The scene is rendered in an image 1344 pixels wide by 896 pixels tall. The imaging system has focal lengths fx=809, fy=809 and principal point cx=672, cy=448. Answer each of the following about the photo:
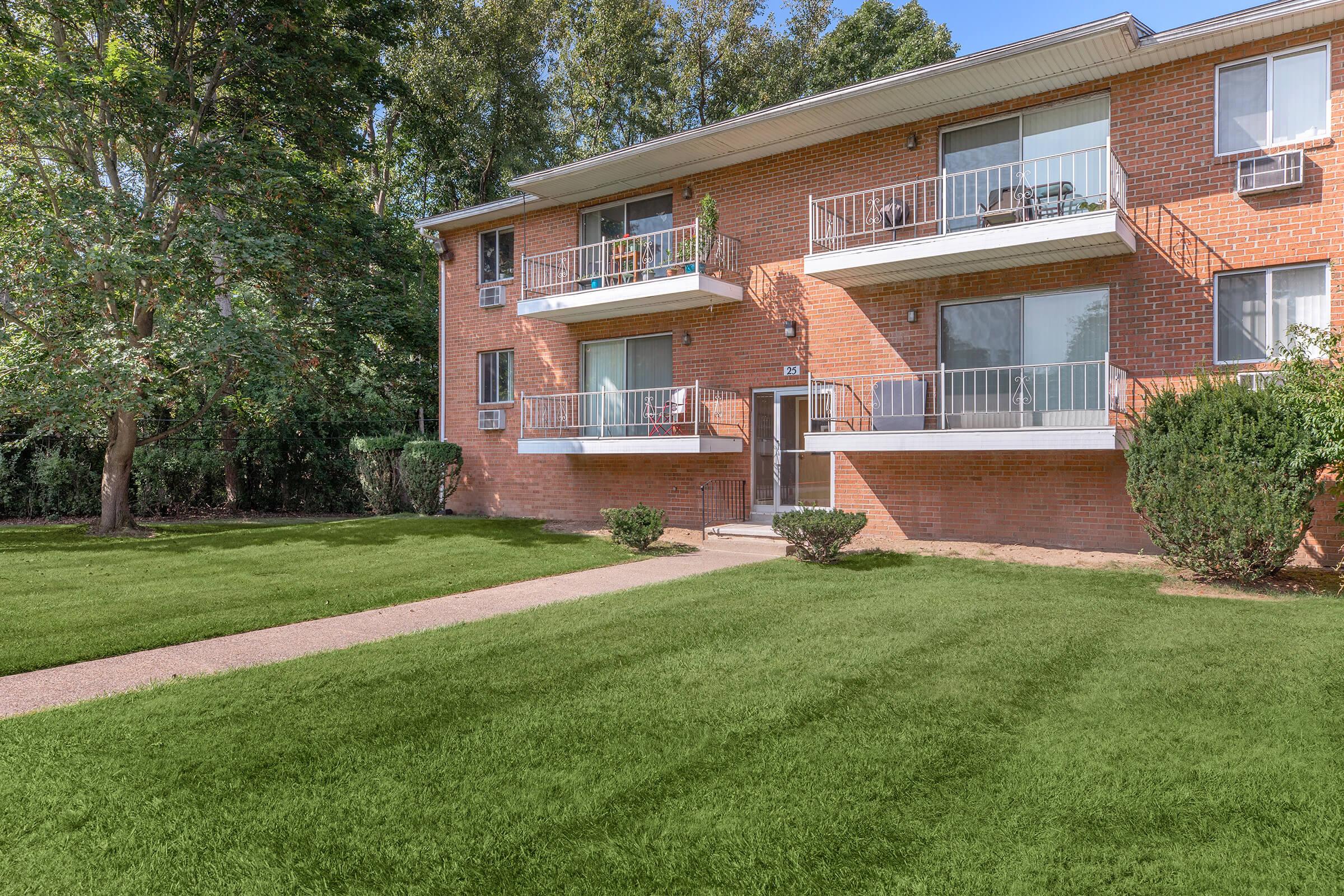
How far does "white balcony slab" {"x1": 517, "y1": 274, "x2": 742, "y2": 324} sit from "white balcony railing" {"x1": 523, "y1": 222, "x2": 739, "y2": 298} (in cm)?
27

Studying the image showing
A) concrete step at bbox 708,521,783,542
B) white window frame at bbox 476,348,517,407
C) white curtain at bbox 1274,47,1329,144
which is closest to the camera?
white curtain at bbox 1274,47,1329,144

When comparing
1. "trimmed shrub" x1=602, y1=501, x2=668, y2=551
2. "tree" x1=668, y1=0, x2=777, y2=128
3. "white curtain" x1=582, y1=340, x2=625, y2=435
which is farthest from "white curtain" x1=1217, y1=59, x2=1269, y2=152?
"tree" x1=668, y1=0, x2=777, y2=128

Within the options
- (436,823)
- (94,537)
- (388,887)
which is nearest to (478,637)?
(436,823)

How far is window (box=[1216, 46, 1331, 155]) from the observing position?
9.95 meters

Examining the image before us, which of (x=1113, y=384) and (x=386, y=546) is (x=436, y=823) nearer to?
(x=386, y=546)

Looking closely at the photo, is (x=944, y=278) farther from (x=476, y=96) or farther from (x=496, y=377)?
(x=476, y=96)

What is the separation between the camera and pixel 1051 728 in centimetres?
432

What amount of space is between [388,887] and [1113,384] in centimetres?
1085

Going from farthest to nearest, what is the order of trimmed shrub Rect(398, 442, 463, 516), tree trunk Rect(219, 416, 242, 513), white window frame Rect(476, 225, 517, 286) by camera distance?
1. tree trunk Rect(219, 416, 242, 513)
2. white window frame Rect(476, 225, 517, 286)
3. trimmed shrub Rect(398, 442, 463, 516)

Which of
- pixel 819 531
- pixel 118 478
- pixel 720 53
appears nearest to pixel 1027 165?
pixel 819 531

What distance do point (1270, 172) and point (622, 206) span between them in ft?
35.0

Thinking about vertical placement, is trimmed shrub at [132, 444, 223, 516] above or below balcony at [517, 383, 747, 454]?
below

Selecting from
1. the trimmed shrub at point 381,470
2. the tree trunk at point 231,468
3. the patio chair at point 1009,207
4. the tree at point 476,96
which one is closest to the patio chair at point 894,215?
the patio chair at point 1009,207

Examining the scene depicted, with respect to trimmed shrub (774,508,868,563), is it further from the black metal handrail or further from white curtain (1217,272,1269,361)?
white curtain (1217,272,1269,361)
